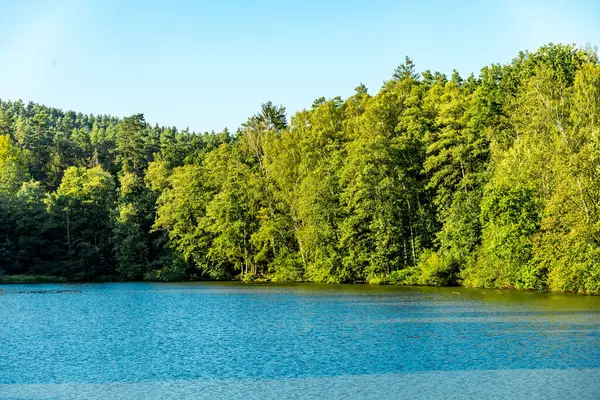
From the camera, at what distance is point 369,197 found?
72.1 metres

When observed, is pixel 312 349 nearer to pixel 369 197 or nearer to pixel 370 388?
pixel 370 388

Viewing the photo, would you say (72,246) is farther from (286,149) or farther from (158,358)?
(158,358)

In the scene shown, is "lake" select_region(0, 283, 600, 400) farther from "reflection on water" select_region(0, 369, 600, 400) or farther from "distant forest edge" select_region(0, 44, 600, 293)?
"distant forest edge" select_region(0, 44, 600, 293)

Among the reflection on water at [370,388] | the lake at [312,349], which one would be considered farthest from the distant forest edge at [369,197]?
the reflection on water at [370,388]

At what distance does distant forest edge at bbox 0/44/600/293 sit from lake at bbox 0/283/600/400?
25.2ft

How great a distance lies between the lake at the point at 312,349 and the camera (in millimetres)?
22125

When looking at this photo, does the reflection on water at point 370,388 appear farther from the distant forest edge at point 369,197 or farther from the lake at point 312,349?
the distant forest edge at point 369,197


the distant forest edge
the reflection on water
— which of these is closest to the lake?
the reflection on water

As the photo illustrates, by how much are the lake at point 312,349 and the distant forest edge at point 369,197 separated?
7.69 m

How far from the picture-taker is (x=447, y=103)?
223 feet

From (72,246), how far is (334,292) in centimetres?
4745

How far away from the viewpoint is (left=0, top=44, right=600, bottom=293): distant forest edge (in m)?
54.4

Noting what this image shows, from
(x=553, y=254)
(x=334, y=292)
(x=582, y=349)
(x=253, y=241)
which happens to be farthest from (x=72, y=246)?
(x=582, y=349)

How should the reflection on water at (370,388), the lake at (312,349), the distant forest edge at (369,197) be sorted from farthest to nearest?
the distant forest edge at (369,197) → the lake at (312,349) → the reflection on water at (370,388)
